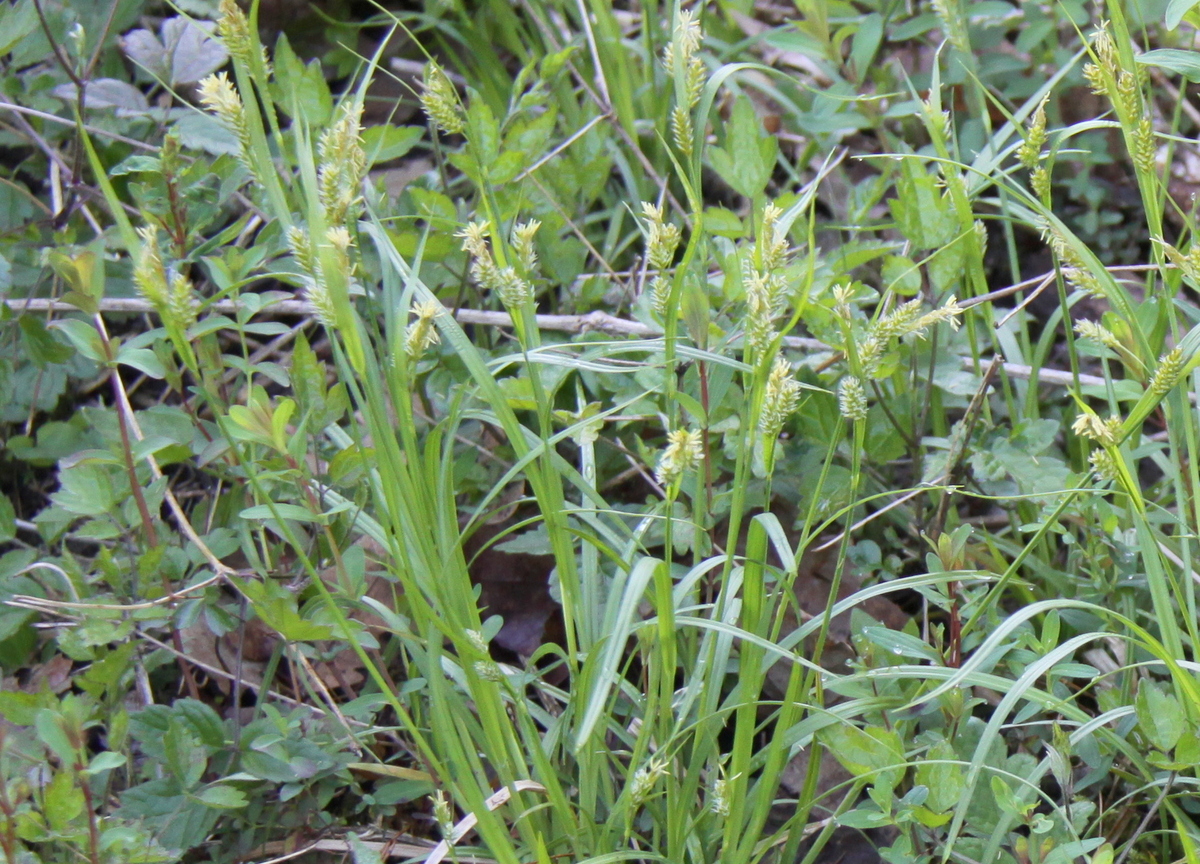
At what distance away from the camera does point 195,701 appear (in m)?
1.22

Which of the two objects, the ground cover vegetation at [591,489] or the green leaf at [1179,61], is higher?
the green leaf at [1179,61]

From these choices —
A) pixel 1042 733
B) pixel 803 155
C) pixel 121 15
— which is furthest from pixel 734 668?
pixel 121 15

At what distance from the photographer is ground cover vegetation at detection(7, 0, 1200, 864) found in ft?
3.33

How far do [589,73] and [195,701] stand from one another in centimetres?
142

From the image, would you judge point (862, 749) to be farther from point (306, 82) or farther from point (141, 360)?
point (306, 82)

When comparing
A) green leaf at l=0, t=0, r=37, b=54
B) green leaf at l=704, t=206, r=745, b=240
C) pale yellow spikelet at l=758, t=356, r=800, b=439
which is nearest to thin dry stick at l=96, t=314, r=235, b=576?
green leaf at l=0, t=0, r=37, b=54

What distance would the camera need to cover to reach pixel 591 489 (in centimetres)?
117

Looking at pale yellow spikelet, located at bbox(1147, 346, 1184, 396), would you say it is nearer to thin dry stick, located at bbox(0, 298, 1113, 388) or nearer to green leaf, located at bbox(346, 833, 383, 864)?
thin dry stick, located at bbox(0, 298, 1113, 388)

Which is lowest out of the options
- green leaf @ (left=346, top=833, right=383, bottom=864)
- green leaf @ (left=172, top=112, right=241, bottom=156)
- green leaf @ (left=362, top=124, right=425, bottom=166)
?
green leaf @ (left=346, top=833, right=383, bottom=864)

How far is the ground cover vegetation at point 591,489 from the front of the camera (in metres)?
1.01

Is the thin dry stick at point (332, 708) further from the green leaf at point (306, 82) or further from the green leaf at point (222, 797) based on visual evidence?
the green leaf at point (306, 82)

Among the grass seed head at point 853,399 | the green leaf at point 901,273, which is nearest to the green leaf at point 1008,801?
the grass seed head at point 853,399

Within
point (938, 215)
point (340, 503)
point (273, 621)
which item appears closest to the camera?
point (273, 621)

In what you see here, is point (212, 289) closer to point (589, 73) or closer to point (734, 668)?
point (589, 73)
